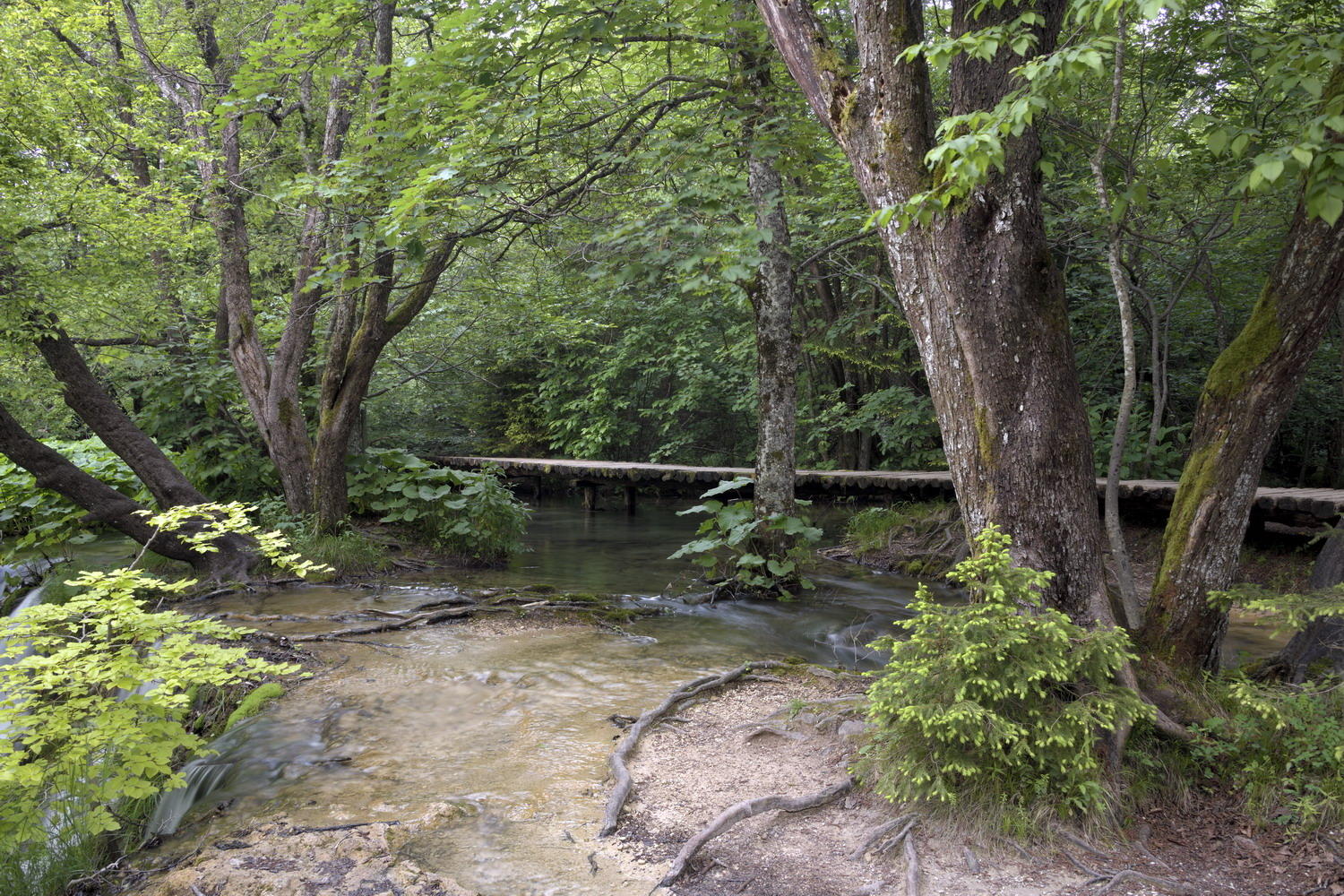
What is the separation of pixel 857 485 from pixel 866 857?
8.45 meters

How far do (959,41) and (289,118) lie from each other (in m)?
9.54

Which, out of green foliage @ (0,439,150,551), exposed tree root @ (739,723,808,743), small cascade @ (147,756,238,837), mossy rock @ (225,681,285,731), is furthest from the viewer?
green foliage @ (0,439,150,551)

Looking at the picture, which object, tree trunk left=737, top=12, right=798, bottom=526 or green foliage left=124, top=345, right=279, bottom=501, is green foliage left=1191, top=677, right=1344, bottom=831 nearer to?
tree trunk left=737, top=12, right=798, bottom=526

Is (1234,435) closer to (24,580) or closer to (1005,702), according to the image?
(1005,702)

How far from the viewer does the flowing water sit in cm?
328

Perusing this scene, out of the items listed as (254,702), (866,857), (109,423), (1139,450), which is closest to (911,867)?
(866,857)

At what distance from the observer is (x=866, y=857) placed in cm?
309

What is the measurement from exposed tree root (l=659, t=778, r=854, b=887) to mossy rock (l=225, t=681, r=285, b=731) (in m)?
2.97

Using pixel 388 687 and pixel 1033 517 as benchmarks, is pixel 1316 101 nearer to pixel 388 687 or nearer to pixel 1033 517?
pixel 1033 517

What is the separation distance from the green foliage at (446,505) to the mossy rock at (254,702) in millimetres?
4804

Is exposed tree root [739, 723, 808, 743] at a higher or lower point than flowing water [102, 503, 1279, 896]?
higher

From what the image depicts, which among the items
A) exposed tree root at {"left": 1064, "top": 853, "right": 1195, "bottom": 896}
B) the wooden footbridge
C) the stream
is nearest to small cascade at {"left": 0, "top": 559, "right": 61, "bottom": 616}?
the stream

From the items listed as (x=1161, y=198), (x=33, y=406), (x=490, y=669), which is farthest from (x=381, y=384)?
(x=1161, y=198)

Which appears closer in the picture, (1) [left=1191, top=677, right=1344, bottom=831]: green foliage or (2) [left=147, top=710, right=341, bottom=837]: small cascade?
(1) [left=1191, top=677, right=1344, bottom=831]: green foliage
